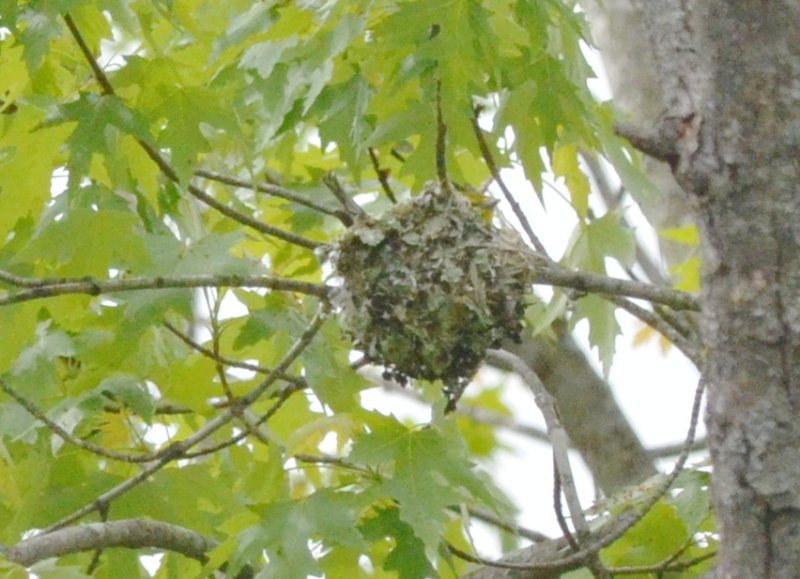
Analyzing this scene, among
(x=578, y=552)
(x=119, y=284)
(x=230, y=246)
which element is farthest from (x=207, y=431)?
(x=578, y=552)

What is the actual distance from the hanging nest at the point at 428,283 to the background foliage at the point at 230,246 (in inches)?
3.9

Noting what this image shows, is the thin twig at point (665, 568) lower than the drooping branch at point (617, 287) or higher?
lower

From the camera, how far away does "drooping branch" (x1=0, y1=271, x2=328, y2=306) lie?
6.13ft

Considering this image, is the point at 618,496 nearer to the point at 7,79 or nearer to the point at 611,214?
the point at 611,214

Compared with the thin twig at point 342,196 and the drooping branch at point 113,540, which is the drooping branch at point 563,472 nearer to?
the thin twig at point 342,196

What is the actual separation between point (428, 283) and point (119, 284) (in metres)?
0.53

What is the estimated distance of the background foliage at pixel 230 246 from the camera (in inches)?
83.4

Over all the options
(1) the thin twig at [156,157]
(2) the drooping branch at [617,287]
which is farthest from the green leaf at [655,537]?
(1) the thin twig at [156,157]

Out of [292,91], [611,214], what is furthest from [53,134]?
[611,214]

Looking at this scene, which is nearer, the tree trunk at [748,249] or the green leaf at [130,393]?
the tree trunk at [748,249]

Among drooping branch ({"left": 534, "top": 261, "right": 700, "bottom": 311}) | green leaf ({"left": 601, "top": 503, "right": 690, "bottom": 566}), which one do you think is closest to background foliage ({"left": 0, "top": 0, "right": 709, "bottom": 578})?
green leaf ({"left": 601, "top": 503, "right": 690, "bottom": 566})

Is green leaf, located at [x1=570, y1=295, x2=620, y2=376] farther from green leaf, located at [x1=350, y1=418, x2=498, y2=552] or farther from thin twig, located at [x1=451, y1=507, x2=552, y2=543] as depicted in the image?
green leaf, located at [x1=350, y1=418, x2=498, y2=552]

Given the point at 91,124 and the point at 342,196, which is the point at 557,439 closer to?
the point at 342,196

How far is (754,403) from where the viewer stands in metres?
1.77
